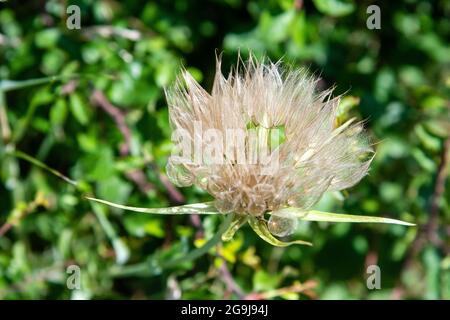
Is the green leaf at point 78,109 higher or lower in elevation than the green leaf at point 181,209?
higher

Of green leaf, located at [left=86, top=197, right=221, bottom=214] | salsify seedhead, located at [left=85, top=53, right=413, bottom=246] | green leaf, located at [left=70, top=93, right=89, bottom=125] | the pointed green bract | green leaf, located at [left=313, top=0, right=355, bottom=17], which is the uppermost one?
green leaf, located at [left=313, top=0, right=355, bottom=17]

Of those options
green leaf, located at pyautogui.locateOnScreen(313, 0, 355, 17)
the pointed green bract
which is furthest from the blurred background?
the pointed green bract

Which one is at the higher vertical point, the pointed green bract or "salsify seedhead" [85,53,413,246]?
"salsify seedhead" [85,53,413,246]

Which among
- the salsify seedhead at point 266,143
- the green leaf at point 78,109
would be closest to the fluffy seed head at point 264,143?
the salsify seedhead at point 266,143

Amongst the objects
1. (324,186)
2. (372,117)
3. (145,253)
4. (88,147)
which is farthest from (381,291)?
(324,186)

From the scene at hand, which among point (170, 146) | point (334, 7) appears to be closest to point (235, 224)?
point (170, 146)

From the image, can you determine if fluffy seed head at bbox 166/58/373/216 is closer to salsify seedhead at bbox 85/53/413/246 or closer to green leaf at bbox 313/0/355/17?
salsify seedhead at bbox 85/53/413/246

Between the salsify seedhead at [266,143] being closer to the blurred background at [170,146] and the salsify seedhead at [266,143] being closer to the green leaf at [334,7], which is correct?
the blurred background at [170,146]
